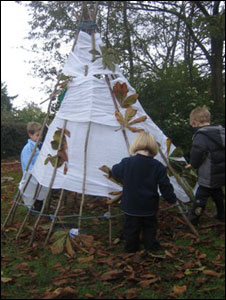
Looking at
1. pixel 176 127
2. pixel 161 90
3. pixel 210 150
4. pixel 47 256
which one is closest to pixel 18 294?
pixel 47 256

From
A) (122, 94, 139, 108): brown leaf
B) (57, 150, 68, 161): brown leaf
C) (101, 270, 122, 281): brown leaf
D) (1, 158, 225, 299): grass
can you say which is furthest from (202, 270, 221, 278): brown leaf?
(122, 94, 139, 108): brown leaf

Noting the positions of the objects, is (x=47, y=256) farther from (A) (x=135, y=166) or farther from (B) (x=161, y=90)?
(B) (x=161, y=90)

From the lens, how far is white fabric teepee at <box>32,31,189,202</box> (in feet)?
14.0

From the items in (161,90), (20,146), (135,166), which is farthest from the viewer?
(20,146)

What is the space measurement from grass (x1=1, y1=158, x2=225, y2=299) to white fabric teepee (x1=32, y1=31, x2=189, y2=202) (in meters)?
0.63

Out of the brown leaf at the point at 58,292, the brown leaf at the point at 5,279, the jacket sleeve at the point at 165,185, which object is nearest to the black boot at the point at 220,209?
the jacket sleeve at the point at 165,185

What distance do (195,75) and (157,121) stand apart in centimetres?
260

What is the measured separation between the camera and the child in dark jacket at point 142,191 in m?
3.57

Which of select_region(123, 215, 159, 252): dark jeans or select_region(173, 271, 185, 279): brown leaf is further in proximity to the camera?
select_region(123, 215, 159, 252): dark jeans

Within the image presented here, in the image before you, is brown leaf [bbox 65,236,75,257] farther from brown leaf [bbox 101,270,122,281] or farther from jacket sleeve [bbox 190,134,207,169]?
jacket sleeve [bbox 190,134,207,169]

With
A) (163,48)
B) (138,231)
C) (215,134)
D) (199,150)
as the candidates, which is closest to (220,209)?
(199,150)

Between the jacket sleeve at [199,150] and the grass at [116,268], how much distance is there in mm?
816

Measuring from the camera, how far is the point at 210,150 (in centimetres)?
430

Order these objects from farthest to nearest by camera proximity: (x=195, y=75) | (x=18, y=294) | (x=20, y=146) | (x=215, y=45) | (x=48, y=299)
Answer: (x=20, y=146)
(x=195, y=75)
(x=215, y=45)
(x=18, y=294)
(x=48, y=299)
